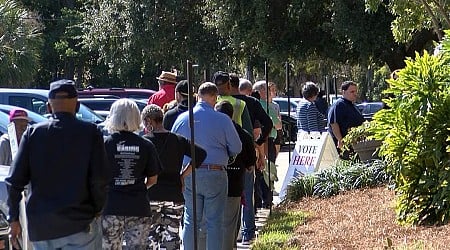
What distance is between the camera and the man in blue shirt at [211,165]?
841cm

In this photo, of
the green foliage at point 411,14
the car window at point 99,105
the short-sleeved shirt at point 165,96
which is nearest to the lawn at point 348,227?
the short-sleeved shirt at point 165,96

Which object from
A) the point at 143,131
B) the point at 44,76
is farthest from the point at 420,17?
the point at 44,76

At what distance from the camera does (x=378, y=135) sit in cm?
967

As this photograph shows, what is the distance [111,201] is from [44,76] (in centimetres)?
4354

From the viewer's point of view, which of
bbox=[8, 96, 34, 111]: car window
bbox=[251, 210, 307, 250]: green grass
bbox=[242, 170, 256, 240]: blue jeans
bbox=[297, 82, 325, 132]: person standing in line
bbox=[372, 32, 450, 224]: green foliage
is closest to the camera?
bbox=[372, 32, 450, 224]: green foliage

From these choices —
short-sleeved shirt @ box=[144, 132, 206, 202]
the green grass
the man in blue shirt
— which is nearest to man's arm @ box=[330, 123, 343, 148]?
the green grass

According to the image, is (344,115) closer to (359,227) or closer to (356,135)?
(356,135)

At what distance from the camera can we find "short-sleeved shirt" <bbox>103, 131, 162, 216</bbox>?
713cm

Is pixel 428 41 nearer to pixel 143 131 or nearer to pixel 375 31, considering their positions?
pixel 375 31

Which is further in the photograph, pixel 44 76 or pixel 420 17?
pixel 44 76

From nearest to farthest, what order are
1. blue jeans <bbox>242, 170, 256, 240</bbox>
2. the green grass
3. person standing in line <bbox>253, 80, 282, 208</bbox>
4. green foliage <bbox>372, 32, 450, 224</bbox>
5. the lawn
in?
the lawn < green foliage <bbox>372, 32, 450, 224</bbox> < the green grass < blue jeans <bbox>242, 170, 256, 240</bbox> < person standing in line <bbox>253, 80, 282, 208</bbox>

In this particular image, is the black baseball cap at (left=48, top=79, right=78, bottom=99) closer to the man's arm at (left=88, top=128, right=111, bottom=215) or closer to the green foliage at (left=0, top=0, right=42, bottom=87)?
the man's arm at (left=88, top=128, right=111, bottom=215)

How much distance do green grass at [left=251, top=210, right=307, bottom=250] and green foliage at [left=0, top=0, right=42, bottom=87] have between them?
25.4 meters

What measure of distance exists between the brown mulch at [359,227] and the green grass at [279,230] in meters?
0.12
